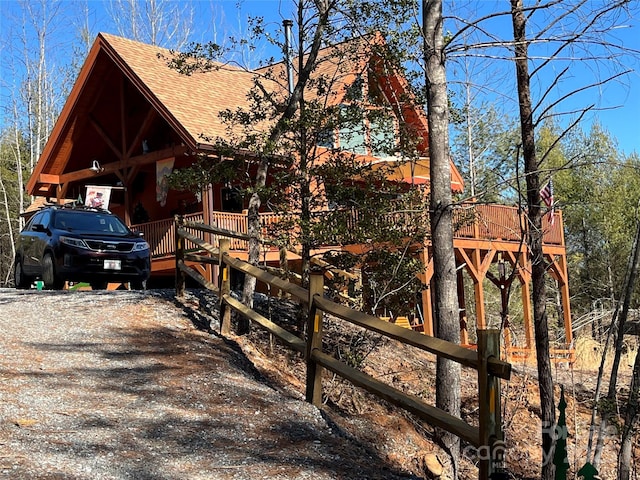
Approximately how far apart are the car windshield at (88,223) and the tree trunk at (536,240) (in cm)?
822

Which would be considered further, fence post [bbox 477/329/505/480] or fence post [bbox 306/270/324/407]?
fence post [bbox 306/270/324/407]

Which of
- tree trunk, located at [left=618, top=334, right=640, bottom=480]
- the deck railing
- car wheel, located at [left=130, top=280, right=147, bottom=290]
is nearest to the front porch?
the deck railing

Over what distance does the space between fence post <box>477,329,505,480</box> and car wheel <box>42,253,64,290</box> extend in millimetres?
10028

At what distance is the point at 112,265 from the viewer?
495 inches

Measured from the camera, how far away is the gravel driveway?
4789 mm

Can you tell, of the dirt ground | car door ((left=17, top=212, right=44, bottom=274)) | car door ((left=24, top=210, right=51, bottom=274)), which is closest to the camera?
the dirt ground

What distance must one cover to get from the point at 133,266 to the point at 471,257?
11.9 m

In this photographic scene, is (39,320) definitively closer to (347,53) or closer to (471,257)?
(347,53)

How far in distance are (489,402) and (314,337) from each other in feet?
8.11

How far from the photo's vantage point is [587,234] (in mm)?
40750

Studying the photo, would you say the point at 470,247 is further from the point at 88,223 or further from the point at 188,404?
the point at 188,404

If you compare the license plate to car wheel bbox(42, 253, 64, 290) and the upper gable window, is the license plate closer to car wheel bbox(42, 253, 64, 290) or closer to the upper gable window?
car wheel bbox(42, 253, 64, 290)

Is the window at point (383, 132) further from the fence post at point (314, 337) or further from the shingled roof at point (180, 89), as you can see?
the shingled roof at point (180, 89)

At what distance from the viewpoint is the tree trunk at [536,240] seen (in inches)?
323
